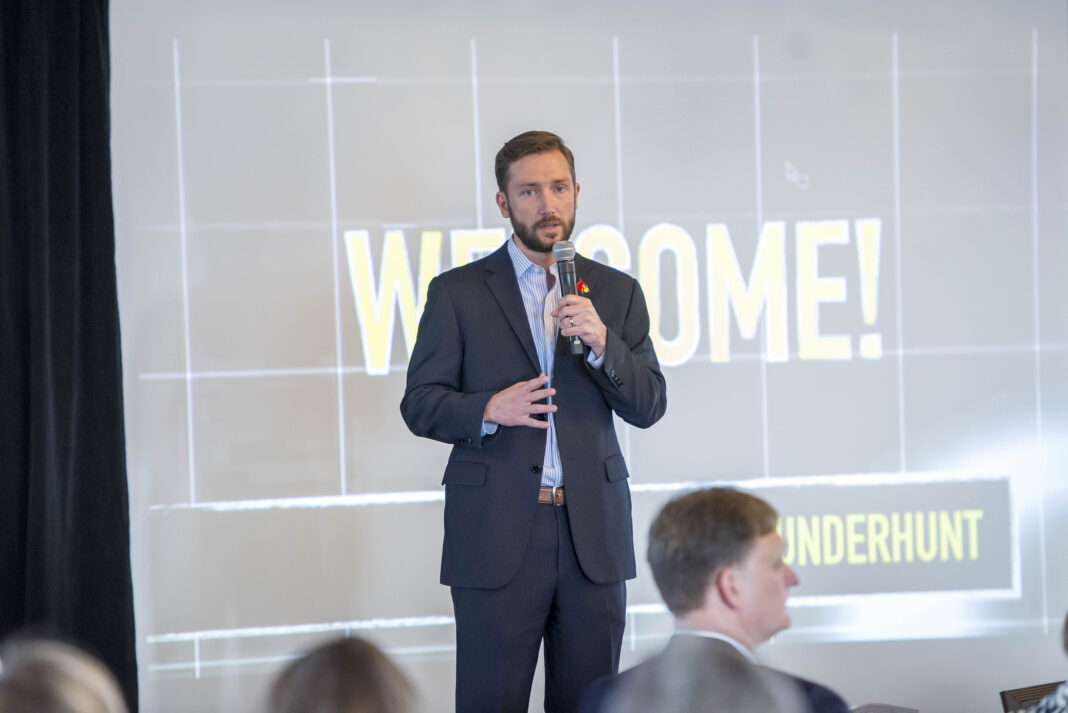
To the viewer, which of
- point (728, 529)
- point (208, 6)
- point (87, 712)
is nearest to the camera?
point (87, 712)

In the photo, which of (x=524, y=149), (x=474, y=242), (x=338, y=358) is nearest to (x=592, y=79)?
(x=474, y=242)

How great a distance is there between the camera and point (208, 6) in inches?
152

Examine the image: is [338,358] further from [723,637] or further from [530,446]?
[723,637]

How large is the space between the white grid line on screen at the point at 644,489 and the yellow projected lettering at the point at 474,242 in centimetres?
86

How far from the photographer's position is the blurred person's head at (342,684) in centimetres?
124

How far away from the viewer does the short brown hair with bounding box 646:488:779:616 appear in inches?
66.9

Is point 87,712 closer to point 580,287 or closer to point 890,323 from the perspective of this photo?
point 580,287

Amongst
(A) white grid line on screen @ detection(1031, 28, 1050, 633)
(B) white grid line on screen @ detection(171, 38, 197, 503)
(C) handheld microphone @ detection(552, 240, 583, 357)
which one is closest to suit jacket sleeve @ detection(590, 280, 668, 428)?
(C) handheld microphone @ detection(552, 240, 583, 357)

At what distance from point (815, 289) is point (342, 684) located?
314cm

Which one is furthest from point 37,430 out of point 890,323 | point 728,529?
point 890,323

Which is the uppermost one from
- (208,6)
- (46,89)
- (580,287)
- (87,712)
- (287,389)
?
(208,6)

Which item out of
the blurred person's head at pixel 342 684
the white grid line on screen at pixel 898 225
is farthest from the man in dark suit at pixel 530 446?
the white grid line on screen at pixel 898 225

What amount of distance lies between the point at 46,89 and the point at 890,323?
3.11m

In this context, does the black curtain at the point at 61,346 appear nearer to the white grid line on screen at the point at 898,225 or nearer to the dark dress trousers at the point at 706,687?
the dark dress trousers at the point at 706,687
